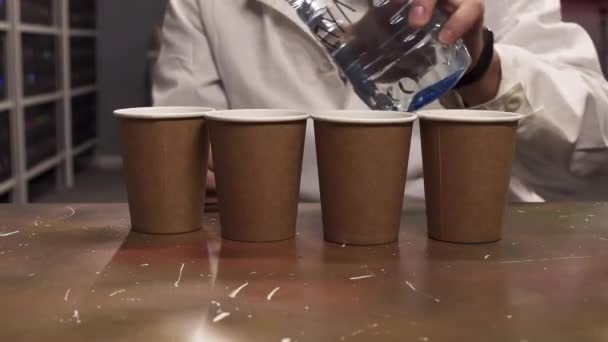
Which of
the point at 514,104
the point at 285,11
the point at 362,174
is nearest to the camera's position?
the point at 362,174

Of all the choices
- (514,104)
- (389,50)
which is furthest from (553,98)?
(389,50)

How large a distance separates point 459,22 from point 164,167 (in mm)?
331

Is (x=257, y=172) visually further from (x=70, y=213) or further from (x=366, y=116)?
(x=70, y=213)

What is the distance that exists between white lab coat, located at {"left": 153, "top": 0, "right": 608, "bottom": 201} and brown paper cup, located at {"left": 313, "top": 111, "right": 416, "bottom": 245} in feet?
1.71

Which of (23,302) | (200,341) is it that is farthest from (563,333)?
(23,302)

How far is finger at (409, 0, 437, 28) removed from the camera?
0.68 metres

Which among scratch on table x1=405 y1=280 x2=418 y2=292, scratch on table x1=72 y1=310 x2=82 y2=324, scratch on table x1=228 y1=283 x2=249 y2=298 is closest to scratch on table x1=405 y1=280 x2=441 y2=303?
scratch on table x1=405 y1=280 x2=418 y2=292

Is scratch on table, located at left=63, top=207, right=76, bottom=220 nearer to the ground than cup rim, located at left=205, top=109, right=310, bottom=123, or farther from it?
nearer to the ground

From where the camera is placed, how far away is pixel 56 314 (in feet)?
1.50

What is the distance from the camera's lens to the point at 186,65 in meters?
1.28

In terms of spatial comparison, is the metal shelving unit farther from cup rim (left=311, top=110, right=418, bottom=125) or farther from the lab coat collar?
cup rim (left=311, top=110, right=418, bottom=125)

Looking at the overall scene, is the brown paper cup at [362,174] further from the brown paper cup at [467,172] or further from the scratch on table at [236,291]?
the scratch on table at [236,291]

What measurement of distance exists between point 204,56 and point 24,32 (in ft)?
6.81

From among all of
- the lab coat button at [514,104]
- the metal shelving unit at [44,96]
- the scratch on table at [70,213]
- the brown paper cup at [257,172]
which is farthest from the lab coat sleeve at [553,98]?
the metal shelving unit at [44,96]
